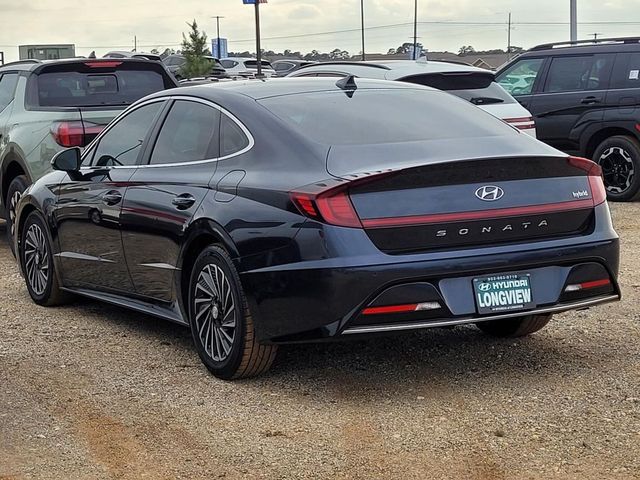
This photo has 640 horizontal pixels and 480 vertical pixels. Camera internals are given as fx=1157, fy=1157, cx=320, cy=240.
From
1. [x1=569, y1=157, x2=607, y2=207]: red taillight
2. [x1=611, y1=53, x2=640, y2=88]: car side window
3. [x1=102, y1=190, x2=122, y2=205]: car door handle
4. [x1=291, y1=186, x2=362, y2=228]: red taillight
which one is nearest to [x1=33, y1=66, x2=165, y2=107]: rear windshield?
[x1=102, y1=190, x2=122, y2=205]: car door handle

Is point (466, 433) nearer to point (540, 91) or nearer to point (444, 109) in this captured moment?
point (444, 109)

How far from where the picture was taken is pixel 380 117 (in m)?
6.17

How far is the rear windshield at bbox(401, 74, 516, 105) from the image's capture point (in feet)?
37.4

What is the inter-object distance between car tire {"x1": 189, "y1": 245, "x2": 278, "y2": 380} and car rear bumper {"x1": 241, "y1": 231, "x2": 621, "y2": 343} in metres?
0.12

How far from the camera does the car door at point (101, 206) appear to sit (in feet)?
23.0

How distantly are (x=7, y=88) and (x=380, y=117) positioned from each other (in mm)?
6152

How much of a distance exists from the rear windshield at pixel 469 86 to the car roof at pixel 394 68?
0.20ft

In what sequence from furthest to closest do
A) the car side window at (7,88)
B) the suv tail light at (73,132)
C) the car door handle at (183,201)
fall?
the car side window at (7,88) < the suv tail light at (73,132) < the car door handle at (183,201)

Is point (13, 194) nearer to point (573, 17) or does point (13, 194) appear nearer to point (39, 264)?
point (39, 264)

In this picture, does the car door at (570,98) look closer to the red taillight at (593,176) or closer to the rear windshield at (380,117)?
the rear windshield at (380,117)

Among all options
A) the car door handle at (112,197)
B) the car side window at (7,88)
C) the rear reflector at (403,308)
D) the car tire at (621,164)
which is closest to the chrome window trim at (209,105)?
the car door handle at (112,197)

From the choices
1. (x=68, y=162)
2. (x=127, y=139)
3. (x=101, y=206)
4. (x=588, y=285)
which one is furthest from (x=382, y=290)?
(x=68, y=162)

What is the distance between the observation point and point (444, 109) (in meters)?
6.46

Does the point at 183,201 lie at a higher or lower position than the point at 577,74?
higher
